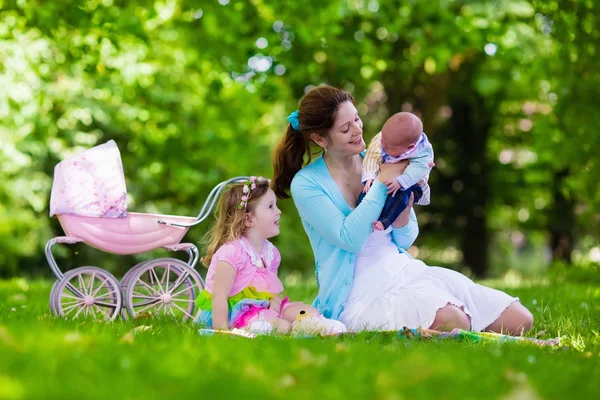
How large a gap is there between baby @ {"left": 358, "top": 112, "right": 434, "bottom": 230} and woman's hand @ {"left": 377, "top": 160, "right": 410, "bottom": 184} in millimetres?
23

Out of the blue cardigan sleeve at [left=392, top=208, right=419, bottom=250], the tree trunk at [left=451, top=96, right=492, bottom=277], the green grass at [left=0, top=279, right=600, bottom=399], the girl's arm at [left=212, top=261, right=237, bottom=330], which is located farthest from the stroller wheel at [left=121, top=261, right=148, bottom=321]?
the tree trunk at [left=451, top=96, right=492, bottom=277]

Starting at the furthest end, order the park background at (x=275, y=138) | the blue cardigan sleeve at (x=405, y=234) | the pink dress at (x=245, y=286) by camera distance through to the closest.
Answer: the blue cardigan sleeve at (x=405, y=234) → the pink dress at (x=245, y=286) → the park background at (x=275, y=138)

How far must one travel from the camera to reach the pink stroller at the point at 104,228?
4.36 meters

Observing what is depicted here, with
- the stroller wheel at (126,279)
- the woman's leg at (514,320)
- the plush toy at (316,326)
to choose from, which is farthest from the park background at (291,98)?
the woman's leg at (514,320)

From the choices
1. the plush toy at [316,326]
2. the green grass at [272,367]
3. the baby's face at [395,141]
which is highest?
the baby's face at [395,141]

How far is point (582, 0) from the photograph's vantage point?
307 inches

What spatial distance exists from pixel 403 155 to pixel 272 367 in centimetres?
160

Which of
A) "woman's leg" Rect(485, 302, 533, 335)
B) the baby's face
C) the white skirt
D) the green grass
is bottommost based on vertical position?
"woman's leg" Rect(485, 302, 533, 335)

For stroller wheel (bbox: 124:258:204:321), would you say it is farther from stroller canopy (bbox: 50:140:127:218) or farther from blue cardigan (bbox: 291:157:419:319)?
blue cardigan (bbox: 291:157:419:319)

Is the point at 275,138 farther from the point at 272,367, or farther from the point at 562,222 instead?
the point at 272,367

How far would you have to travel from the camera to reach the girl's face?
13.9 feet

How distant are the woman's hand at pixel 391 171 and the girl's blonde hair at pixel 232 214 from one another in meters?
0.67

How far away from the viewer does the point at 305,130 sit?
4289 mm

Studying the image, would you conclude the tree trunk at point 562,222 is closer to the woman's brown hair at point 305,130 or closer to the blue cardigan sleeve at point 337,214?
the woman's brown hair at point 305,130
